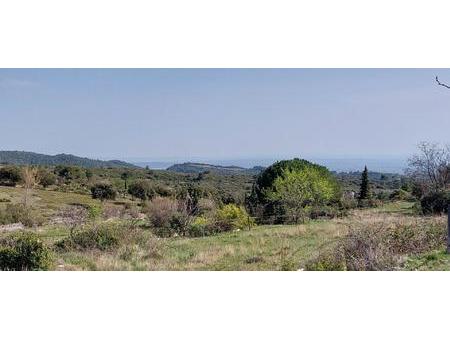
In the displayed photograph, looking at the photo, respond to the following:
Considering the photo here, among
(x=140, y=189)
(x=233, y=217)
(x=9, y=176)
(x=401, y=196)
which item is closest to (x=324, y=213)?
(x=233, y=217)

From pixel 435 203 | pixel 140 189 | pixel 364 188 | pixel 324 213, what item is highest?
pixel 435 203

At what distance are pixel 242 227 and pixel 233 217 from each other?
1.31 feet

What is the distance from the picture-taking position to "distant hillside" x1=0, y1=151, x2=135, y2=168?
34.5 m

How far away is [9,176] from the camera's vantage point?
32.2 metres

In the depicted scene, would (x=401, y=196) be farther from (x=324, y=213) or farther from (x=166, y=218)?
(x=166, y=218)

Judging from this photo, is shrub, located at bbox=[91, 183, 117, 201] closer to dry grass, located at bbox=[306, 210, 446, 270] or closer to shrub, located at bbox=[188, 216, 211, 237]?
shrub, located at bbox=[188, 216, 211, 237]

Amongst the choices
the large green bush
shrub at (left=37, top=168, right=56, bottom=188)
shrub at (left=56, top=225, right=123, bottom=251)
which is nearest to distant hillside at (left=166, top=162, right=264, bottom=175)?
shrub at (left=37, top=168, right=56, bottom=188)

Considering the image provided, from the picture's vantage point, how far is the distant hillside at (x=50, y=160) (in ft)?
113

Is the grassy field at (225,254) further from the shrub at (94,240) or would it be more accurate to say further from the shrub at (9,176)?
the shrub at (9,176)
